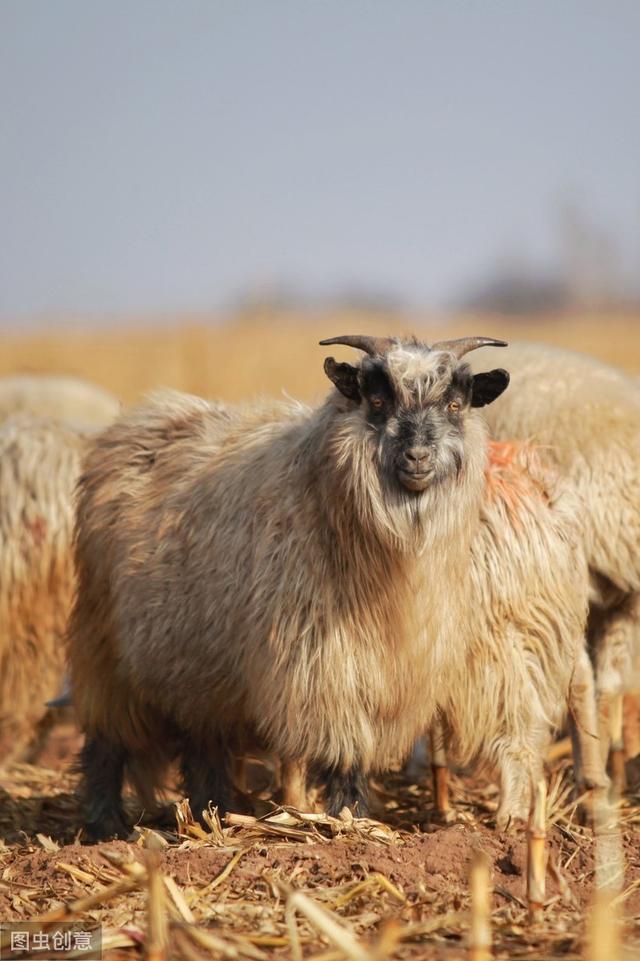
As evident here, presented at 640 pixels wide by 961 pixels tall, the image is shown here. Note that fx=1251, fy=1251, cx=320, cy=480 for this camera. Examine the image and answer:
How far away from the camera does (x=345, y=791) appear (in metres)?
4.84

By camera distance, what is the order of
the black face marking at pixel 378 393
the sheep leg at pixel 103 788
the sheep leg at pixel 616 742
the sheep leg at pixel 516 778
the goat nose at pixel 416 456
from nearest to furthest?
the goat nose at pixel 416 456
the black face marking at pixel 378 393
the sheep leg at pixel 516 778
the sheep leg at pixel 103 788
the sheep leg at pixel 616 742

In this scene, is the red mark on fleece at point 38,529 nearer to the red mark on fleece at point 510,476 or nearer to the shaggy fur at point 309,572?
the shaggy fur at point 309,572

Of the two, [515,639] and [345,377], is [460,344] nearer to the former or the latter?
[345,377]

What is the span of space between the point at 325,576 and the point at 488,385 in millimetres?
978

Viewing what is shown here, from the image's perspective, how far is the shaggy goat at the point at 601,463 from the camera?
5.71 meters

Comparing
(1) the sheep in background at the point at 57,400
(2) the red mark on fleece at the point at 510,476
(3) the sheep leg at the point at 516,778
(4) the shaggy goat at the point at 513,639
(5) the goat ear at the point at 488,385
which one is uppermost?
(5) the goat ear at the point at 488,385

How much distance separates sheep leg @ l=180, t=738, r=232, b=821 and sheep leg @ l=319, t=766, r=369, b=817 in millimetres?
891

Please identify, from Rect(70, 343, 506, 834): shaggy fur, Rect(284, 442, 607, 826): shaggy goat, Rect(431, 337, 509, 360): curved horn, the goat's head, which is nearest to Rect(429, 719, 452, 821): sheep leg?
Rect(284, 442, 607, 826): shaggy goat

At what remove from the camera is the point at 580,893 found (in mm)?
4156

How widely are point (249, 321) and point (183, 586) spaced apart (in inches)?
702

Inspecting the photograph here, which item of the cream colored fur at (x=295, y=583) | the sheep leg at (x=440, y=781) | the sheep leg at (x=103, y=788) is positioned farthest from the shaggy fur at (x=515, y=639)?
the sheep leg at (x=103, y=788)

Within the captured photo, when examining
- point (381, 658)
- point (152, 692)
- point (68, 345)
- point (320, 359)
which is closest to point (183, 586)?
point (152, 692)

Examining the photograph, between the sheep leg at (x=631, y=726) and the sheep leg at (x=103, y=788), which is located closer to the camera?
the sheep leg at (x=103, y=788)

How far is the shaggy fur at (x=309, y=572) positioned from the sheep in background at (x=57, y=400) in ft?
14.9
